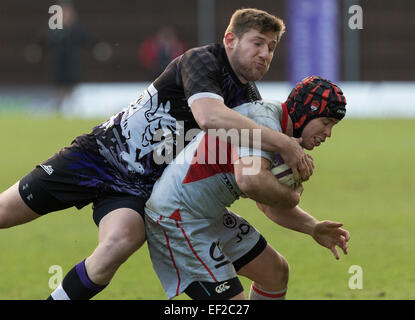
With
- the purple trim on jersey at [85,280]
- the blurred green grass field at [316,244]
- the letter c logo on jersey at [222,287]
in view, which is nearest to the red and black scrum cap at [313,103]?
the letter c logo on jersey at [222,287]

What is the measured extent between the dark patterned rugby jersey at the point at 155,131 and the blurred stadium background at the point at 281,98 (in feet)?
4.08

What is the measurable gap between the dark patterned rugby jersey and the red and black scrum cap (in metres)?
0.61

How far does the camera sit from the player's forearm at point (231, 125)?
432 cm

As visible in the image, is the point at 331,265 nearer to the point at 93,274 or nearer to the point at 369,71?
the point at 93,274

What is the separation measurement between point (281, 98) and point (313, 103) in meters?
16.0

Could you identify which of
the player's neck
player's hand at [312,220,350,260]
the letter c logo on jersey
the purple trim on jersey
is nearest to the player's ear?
the player's neck

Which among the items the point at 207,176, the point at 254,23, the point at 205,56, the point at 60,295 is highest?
the point at 254,23

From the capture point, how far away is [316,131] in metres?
4.51

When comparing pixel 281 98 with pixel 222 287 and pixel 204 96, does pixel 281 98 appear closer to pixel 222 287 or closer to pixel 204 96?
pixel 204 96

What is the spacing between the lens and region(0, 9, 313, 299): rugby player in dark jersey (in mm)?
4766

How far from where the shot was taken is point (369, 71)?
943 inches

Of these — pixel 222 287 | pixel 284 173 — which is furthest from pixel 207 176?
pixel 222 287

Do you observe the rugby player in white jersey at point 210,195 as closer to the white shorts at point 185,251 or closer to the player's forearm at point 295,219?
the white shorts at point 185,251
